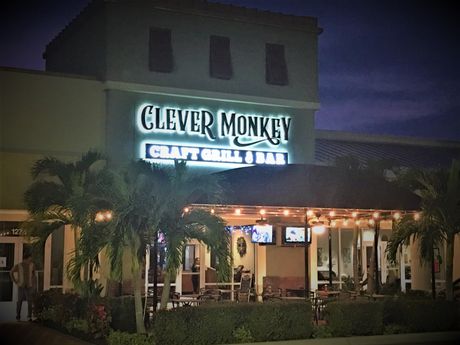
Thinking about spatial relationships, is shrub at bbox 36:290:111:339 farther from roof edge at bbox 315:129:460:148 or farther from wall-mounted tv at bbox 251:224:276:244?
roof edge at bbox 315:129:460:148

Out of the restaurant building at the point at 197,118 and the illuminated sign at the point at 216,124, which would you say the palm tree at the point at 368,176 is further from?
the illuminated sign at the point at 216,124

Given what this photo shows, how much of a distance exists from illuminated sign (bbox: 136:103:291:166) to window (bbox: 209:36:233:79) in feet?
4.83

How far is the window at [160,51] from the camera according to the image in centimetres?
2561

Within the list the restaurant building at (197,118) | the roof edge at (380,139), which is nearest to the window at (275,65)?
the restaurant building at (197,118)

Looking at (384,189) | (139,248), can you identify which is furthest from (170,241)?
(384,189)

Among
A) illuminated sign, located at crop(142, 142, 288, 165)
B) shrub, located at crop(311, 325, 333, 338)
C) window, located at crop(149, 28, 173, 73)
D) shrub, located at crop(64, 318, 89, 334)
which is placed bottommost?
shrub, located at crop(311, 325, 333, 338)

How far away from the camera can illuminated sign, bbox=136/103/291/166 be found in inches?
987

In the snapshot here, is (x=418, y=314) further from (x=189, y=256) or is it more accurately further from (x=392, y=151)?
(x=392, y=151)

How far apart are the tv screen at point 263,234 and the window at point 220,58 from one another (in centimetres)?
600

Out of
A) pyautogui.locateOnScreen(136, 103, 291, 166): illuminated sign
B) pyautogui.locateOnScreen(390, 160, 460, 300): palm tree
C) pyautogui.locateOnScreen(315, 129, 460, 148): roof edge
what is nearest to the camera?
pyautogui.locateOnScreen(390, 160, 460, 300): palm tree

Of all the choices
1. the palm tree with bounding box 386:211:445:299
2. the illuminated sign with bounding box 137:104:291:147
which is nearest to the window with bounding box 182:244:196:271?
the illuminated sign with bounding box 137:104:291:147

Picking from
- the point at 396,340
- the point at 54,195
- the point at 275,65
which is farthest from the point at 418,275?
the point at 54,195

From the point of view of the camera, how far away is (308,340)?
16.1 metres

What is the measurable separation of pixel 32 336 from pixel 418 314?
30.9 feet
